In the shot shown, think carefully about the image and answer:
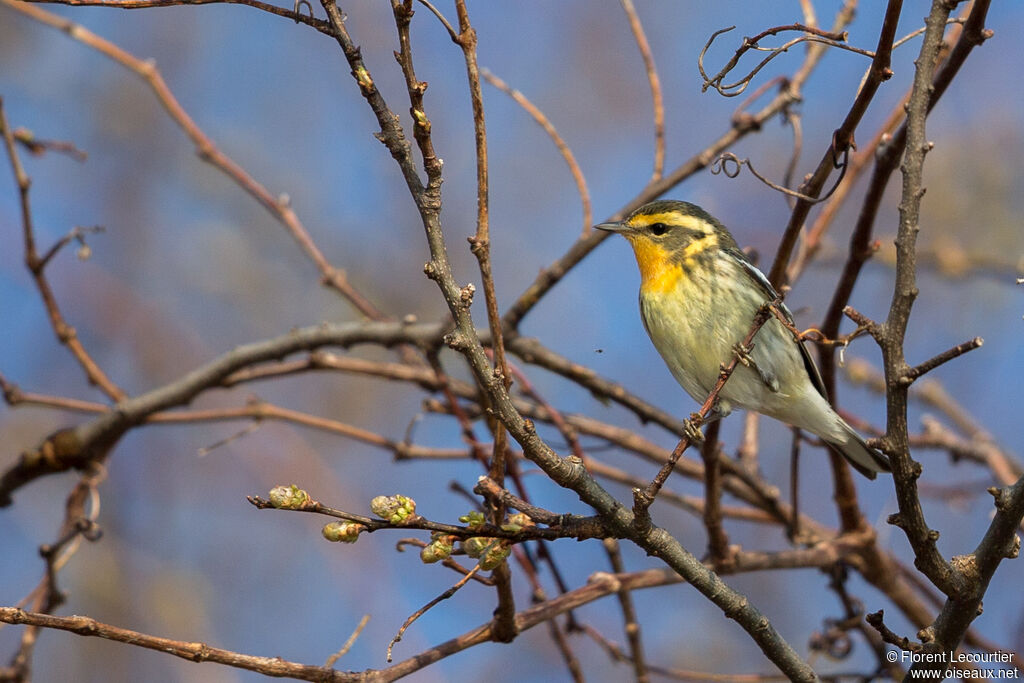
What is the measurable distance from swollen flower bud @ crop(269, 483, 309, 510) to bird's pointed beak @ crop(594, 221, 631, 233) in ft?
6.55

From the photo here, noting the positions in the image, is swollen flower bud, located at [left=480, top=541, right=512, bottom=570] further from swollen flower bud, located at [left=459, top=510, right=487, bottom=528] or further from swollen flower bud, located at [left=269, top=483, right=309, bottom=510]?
swollen flower bud, located at [left=269, top=483, right=309, bottom=510]

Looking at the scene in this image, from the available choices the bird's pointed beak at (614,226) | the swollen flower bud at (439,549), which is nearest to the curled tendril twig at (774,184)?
the bird's pointed beak at (614,226)

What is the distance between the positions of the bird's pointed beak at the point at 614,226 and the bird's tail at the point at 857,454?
1.07 meters

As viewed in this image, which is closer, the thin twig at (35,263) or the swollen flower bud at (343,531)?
the swollen flower bud at (343,531)

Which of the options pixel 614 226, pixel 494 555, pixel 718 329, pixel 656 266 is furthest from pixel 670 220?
pixel 494 555

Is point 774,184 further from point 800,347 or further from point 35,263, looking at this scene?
point 35,263

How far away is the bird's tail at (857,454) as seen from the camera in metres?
3.48

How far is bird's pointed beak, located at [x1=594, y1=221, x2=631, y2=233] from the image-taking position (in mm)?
3521

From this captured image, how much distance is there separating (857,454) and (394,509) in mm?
2318

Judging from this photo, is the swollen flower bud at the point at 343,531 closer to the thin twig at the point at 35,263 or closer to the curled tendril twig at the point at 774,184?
the curled tendril twig at the point at 774,184

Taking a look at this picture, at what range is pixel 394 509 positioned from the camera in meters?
1.72

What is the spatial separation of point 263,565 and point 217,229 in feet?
8.58

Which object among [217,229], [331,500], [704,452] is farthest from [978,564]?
[217,229]

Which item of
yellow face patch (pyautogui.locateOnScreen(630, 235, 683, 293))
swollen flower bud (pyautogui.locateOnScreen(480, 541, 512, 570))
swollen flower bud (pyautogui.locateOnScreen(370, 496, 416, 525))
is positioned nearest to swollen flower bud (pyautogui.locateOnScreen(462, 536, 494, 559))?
swollen flower bud (pyautogui.locateOnScreen(480, 541, 512, 570))
